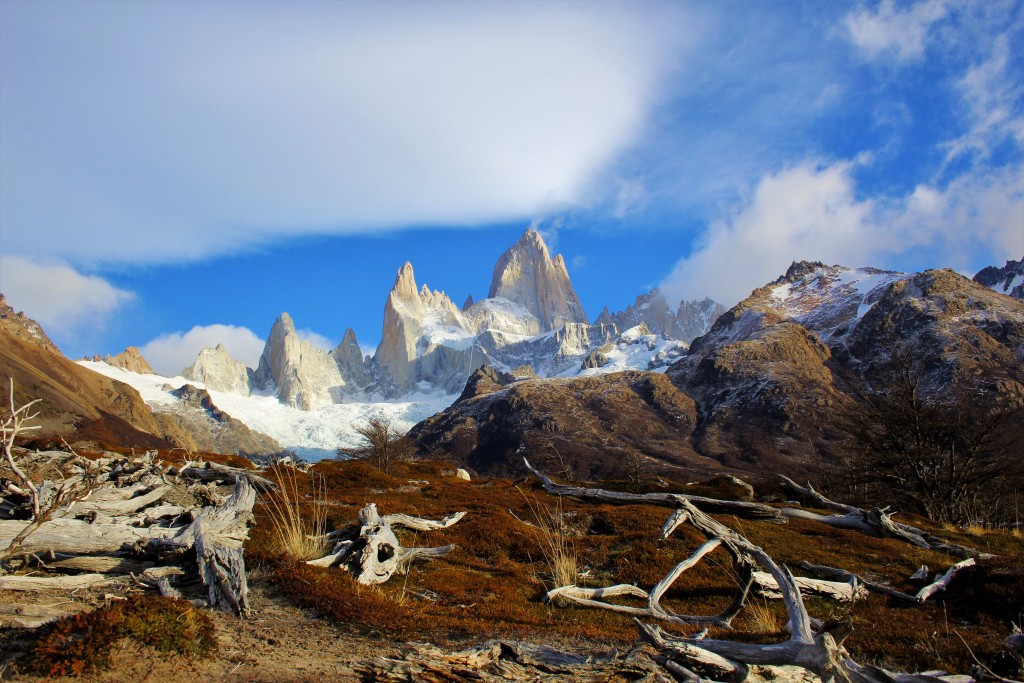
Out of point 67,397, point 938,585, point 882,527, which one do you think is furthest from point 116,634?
point 67,397

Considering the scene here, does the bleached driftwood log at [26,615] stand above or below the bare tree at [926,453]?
below

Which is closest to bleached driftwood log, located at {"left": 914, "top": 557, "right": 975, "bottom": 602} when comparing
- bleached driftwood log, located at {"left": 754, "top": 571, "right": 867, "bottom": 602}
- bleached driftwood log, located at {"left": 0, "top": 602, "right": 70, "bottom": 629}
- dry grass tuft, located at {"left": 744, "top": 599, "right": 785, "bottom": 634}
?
bleached driftwood log, located at {"left": 754, "top": 571, "right": 867, "bottom": 602}

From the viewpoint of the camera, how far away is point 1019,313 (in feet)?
636

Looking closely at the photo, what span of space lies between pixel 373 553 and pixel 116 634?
5640 millimetres

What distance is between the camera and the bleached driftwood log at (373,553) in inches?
453

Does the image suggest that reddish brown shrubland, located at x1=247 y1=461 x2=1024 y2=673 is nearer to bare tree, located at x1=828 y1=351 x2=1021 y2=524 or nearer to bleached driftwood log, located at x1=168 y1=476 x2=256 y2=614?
bleached driftwood log, located at x1=168 y1=476 x2=256 y2=614

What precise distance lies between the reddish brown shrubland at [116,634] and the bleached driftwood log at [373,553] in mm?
3795

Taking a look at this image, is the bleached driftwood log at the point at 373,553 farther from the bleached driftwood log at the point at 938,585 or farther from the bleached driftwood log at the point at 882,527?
the bleached driftwood log at the point at 882,527

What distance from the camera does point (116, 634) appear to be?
669 cm

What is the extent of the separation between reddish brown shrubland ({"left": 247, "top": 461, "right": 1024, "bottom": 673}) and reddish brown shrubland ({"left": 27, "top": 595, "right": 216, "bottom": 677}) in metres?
2.11

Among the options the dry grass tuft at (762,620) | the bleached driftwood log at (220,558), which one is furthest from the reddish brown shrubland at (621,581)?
the bleached driftwood log at (220,558)

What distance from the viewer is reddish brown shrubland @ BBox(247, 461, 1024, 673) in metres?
8.76

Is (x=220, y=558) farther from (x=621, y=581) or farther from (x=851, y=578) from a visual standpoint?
(x=851, y=578)

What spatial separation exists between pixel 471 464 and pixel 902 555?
174 meters
